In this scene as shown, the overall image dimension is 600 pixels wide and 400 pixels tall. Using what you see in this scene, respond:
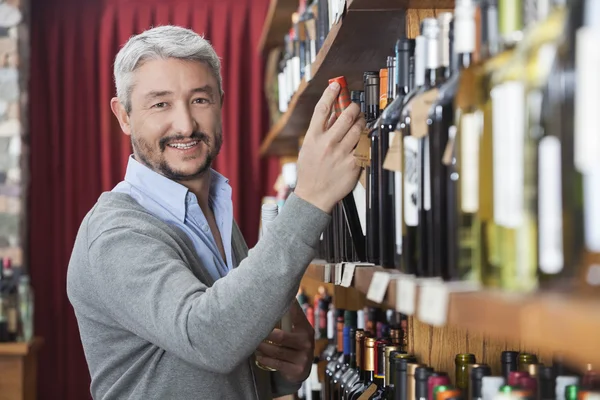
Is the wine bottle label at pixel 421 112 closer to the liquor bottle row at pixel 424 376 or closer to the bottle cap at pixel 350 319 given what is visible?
the liquor bottle row at pixel 424 376

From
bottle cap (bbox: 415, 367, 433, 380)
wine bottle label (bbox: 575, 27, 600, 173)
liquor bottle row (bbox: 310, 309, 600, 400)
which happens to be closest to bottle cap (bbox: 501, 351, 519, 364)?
liquor bottle row (bbox: 310, 309, 600, 400)

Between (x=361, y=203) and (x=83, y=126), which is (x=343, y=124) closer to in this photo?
(x=361, y=203)

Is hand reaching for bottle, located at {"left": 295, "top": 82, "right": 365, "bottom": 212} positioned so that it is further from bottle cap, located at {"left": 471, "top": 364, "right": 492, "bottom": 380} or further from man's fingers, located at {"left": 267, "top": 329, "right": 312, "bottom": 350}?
man's fingers, located at {"left": 267, "top": 329, "right": 312, "bottom": 350}

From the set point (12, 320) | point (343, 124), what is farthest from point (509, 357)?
point (12, 320)

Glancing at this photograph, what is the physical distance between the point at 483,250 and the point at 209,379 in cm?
92

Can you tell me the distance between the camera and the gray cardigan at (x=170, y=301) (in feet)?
4.71

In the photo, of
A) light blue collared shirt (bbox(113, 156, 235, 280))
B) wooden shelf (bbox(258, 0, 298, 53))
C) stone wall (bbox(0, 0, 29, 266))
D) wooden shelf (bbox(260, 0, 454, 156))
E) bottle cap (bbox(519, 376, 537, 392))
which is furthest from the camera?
stone wall (bbox(0, 0, 29, 266))

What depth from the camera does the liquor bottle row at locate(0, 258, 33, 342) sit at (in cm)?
444

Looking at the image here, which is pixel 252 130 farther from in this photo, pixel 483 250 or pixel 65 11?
pixel 483 250

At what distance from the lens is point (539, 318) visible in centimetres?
81

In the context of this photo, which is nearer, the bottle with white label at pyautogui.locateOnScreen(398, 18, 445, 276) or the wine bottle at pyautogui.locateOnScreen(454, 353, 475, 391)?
the bottle with white label at pyautogui.locateOnScreen(398, 18, 445, 276)

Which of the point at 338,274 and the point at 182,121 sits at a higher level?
the point at 182,121

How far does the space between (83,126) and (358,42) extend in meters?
3.63

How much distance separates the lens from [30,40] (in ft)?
17.6
